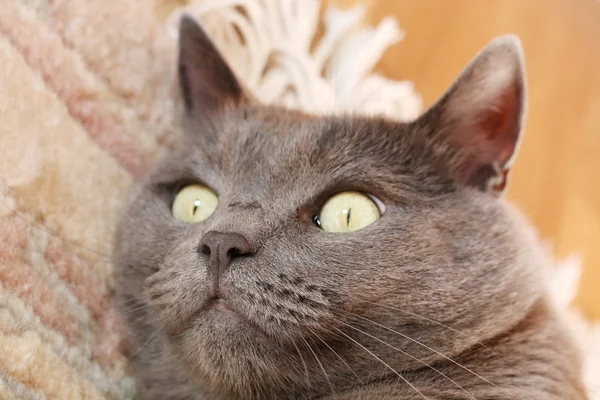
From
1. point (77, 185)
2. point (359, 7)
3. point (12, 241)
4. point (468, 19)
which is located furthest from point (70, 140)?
point (468, 19)

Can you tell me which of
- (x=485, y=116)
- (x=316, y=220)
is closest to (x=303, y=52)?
(x=485, y=116)

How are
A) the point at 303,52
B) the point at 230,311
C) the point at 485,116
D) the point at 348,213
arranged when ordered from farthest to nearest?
the point at 303,52 < the point at 485,116 < the point at 348,213 < the point at 230,311

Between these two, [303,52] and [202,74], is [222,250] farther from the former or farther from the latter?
[303,52]

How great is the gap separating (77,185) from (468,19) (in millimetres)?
1366

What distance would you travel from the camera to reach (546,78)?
6.45 ft

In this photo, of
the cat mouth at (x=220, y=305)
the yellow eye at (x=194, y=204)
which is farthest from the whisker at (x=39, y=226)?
the cat mouth at (x=220, y=305)

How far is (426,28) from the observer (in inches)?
74.6

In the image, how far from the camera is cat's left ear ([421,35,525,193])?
1030 mm

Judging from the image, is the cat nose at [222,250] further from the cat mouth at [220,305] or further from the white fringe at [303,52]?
the white fringe at [303,52]

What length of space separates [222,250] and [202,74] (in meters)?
0.63

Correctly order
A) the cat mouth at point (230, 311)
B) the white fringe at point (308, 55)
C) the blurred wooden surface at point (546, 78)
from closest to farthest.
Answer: the cat mouth at point (230, 311) < the white fringe at point (308, 55) < the blurred wooden surface at point (546, 78)

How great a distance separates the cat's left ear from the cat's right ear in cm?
47

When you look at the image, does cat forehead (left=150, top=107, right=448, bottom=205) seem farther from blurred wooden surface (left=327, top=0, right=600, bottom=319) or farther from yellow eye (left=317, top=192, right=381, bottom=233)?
blurred wooden surface (left=327, top=0, right=600, bottom=319)

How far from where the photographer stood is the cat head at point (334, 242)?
83 cm
